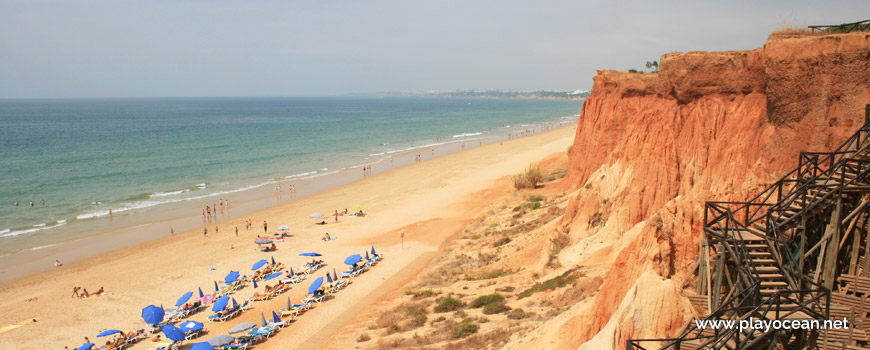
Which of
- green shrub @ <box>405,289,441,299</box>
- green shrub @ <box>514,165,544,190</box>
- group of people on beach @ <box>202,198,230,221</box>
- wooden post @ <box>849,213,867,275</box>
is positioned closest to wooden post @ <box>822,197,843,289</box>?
wooden post @ <box>849,213,867,275</box>

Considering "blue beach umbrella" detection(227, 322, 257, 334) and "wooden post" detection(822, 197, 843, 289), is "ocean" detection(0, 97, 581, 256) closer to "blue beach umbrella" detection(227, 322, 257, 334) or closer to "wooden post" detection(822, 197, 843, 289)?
"blue beach umbrella" detection(227, 322, 257, 334)

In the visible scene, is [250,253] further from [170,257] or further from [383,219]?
[383,219]

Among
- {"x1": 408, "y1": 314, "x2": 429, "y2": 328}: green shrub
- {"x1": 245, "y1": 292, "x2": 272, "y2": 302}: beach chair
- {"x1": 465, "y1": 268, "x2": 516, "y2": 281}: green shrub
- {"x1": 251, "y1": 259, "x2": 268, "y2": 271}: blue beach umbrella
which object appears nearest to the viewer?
{"x1": 408, "y1": 314, "x2": 429, "y2": 328}: green shrub

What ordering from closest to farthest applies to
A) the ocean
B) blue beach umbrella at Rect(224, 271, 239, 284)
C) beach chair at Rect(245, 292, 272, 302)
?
beach chair at Rect(245, 292, 272, 302) → blue beach umbrella at Rect(224, 271, 239, 284) → the ocean

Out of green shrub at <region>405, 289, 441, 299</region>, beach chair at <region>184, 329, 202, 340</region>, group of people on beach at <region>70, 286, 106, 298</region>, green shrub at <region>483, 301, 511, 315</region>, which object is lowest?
beach chair at <region>184, 329, 202, 340</region>

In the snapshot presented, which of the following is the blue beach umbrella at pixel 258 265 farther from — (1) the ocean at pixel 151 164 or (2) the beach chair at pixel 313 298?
(1) the ocean at pixel 151 164

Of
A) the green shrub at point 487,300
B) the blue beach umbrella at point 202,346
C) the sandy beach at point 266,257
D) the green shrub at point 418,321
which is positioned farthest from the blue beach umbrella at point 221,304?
the green shrub at point 487,300
